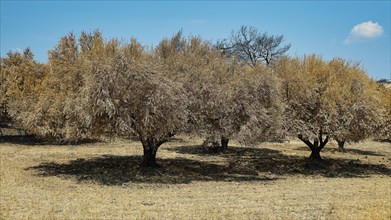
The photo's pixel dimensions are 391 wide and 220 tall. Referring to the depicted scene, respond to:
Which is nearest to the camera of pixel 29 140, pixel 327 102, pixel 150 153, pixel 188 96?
pixel 188 96

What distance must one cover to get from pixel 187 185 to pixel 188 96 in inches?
167

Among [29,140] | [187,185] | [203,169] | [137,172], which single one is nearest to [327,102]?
[203,169]

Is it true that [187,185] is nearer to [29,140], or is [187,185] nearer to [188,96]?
[188,96]

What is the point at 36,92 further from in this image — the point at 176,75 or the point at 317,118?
the point at 317,118

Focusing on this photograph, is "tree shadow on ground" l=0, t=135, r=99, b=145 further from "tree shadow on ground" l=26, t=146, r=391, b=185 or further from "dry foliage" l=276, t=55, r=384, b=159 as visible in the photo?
"dry foliage" l=276, t=55, r=384, b=159

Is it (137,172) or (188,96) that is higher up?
(188,96)

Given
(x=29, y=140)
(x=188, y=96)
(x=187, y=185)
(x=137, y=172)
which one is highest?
(x=188, y=96)

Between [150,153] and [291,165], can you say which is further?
[291,165]

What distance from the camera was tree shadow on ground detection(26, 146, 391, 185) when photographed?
19.4 metres

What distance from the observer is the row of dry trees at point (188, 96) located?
1756 cm

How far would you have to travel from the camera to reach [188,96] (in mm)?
19031

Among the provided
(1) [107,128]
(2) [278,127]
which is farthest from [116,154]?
(2) [278,127]

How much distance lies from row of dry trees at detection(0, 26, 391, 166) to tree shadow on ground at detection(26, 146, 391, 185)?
5.99 feet

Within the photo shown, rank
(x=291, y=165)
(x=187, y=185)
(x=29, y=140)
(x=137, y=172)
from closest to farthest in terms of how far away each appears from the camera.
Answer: (x=187, y=185), (x=137, y=172), (x=291, y=165), (x=29, y=140)
